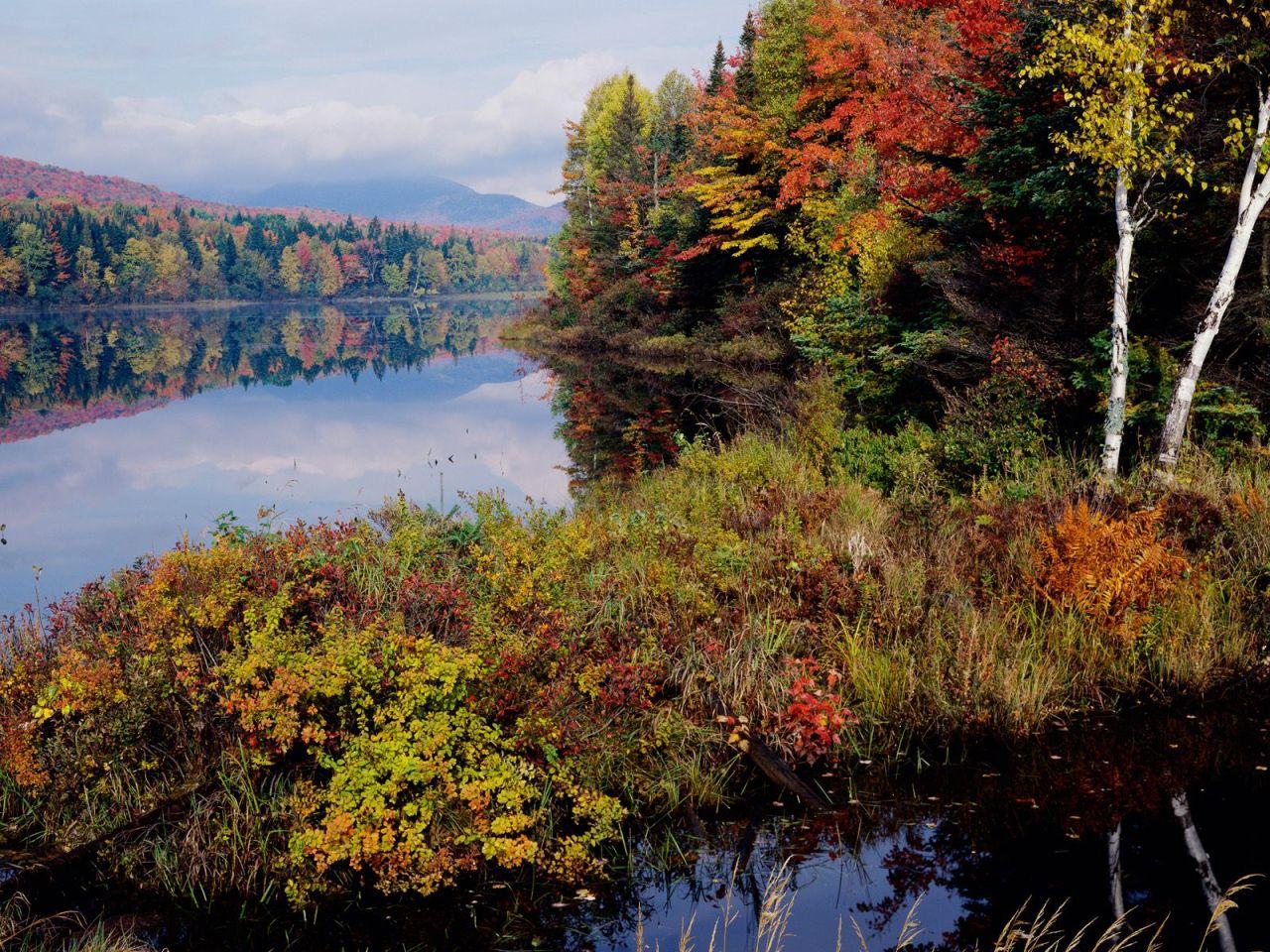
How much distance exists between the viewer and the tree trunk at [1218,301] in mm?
8867

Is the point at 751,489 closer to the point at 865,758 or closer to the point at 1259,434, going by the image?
the point at 865,758

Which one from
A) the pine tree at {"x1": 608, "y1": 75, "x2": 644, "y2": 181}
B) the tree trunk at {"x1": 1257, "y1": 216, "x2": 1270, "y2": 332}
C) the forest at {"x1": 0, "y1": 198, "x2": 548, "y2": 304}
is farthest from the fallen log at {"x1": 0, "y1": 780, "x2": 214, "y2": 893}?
the forest at {"x1": 0, "y1": 198, "x2": 548, "y2": 304}

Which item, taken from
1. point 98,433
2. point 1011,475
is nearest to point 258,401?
point 98,433

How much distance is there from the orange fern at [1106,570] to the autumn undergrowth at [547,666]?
3 centimetres

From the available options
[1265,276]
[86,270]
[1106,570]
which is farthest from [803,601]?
[86,270]

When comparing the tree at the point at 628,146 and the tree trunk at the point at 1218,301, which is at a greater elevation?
the tree at the point at 628,146

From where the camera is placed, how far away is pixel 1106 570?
6.95 metres

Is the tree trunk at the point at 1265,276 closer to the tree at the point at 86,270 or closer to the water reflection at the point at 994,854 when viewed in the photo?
the water reflection at the point at 994,854

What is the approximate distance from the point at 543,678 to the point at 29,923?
2.99m

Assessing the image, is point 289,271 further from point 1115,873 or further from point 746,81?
point 1115,873

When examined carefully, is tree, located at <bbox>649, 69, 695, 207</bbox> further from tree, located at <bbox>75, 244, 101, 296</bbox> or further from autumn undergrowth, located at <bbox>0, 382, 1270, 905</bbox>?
tree, located at <bbox>75, 244, 101, 296</bbox>

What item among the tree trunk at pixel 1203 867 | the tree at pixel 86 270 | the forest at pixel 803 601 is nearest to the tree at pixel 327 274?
the tree at pixel 86 270

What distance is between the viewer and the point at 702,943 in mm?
4633

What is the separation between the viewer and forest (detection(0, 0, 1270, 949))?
5109 mm
